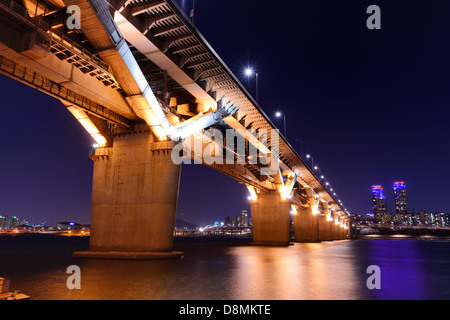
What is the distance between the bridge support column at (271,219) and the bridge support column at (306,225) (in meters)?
27.9

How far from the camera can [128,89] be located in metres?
17.0

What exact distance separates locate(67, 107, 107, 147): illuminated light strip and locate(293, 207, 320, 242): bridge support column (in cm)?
6110

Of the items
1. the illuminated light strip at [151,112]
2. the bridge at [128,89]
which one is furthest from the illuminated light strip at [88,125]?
the illuminated light strip at [151,112]

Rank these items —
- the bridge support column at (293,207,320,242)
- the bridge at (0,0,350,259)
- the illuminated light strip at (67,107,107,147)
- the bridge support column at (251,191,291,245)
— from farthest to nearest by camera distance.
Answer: the bridge support column at (293,207,320,242) < the bridge support column at (251,191,291,245) < the illuminated light strip at (67,107,107,147) < the bridge at (0,0,350,259)

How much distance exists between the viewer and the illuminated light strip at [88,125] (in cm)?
2083

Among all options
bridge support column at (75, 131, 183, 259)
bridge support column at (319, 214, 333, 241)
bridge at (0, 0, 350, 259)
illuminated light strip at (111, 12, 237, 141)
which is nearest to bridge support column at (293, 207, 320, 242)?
bridge support column at (319, 214, 333, 241)

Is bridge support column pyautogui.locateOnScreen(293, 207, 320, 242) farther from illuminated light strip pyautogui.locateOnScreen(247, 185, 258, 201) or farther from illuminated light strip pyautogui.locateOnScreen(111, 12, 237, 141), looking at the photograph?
illuminated light strip pyautogui.locateOnScreen(111, 12, 237, 141)

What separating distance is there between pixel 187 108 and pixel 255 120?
789 cm

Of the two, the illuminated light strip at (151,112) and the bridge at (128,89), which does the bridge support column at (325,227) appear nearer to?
the bridge at (128,89)

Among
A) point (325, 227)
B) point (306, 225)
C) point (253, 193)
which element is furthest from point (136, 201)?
point (325, 227)

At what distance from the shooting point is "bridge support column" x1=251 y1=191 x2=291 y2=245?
47.9 m
